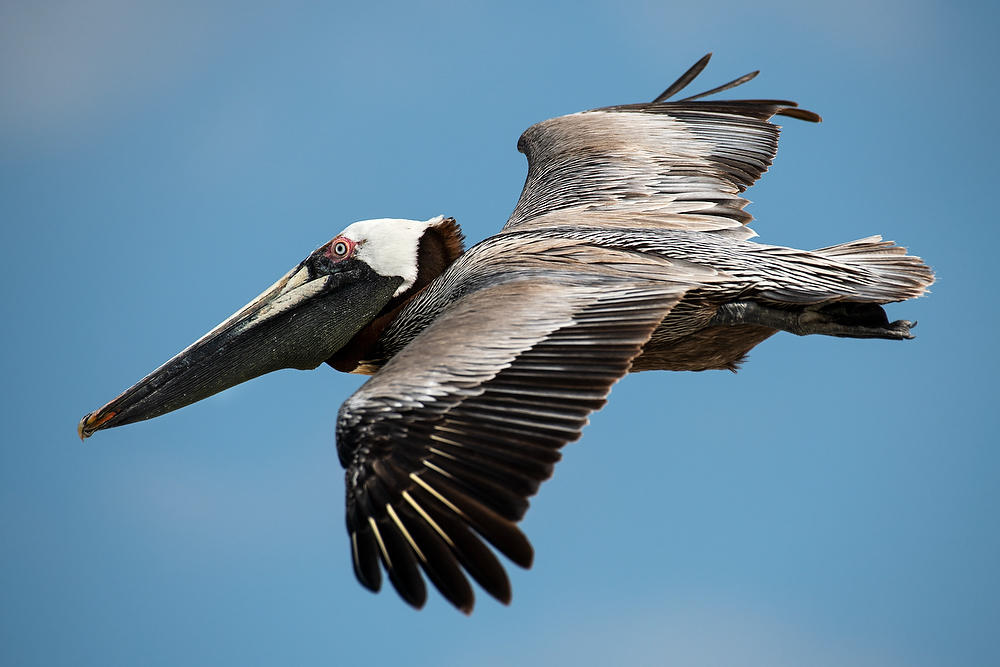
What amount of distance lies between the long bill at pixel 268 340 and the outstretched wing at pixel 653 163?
1042 mm

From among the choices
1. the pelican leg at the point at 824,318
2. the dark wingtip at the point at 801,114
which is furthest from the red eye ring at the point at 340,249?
the dark wingtip at the point at 801,114

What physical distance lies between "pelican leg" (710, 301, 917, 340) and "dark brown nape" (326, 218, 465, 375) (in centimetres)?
169

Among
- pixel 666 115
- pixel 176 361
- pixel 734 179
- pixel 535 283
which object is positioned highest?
pixel 666 115

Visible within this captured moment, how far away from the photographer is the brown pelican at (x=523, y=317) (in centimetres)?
484

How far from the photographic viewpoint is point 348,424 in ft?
17.0

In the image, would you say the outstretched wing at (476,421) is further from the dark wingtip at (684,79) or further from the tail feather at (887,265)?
the dark wingtip at (684,79)

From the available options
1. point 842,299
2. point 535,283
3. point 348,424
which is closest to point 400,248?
point 535,283

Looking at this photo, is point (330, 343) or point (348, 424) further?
point (330, 343)

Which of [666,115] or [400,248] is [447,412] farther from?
→ [666,115]

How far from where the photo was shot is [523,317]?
18.4ft

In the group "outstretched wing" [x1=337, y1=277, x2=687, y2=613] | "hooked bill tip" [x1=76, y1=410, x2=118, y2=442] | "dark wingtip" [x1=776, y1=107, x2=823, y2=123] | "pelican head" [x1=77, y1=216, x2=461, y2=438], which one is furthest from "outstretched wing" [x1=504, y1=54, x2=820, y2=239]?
"hooked bill tip" [x1=76, y1=410, x2=118, y2=442]

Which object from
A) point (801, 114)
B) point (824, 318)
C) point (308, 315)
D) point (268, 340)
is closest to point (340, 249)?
point (308, 315)

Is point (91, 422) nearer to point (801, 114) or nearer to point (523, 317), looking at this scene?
point (523, 317)

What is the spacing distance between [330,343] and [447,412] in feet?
6.18
